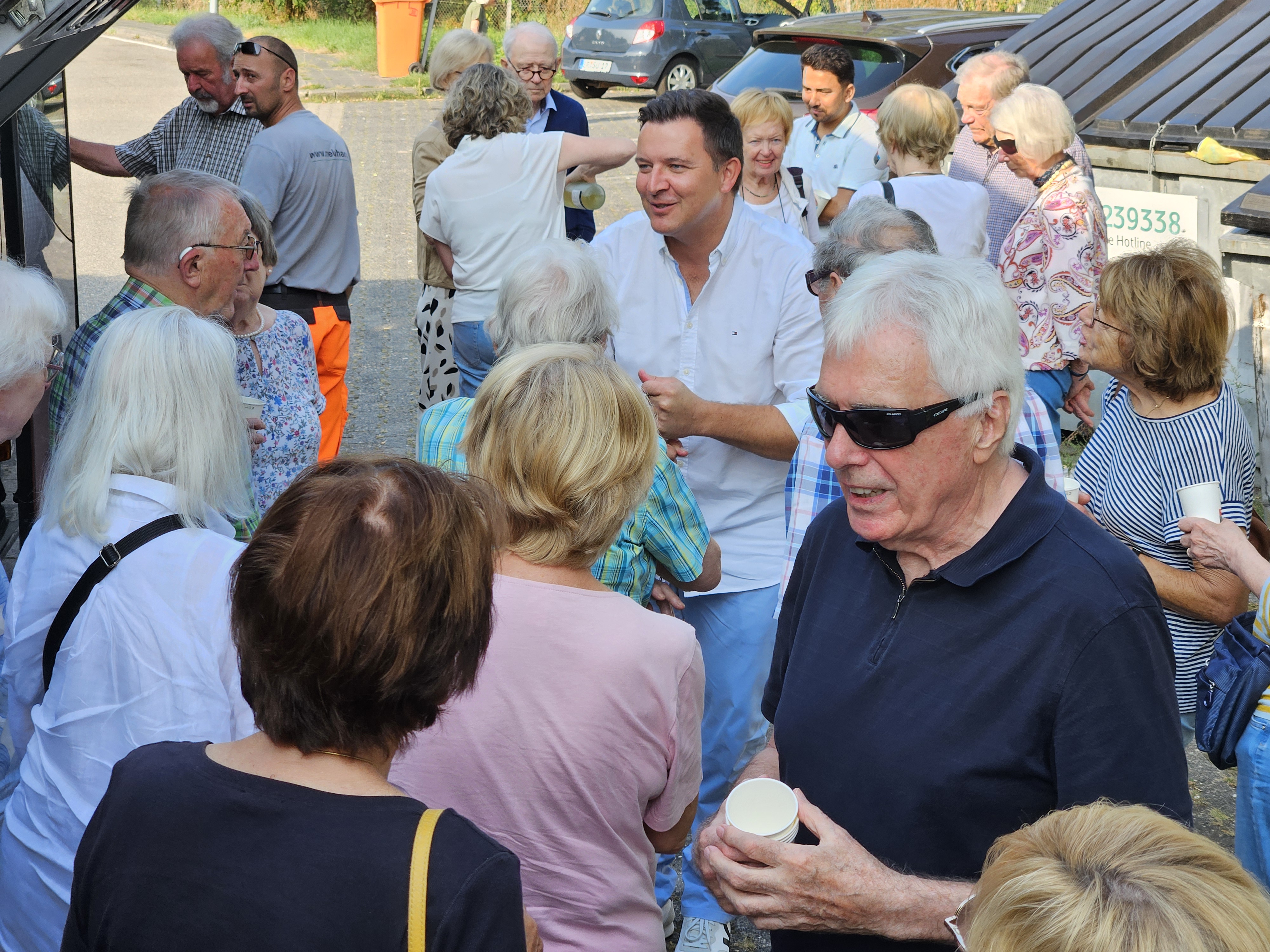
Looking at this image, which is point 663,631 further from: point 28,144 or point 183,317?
point 28,144

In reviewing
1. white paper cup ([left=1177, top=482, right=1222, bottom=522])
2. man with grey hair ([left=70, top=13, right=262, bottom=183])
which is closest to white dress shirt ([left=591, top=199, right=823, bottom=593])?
white paper cup ([left=1177, top=482, right=1222, bottom=522])

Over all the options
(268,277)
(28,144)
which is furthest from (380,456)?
(268,277)

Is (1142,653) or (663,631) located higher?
(1142,653)

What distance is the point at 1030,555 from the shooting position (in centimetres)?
181

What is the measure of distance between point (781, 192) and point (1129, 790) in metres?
4.67

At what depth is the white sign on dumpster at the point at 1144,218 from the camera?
609 cm

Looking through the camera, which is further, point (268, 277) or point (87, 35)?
point (268, 277)

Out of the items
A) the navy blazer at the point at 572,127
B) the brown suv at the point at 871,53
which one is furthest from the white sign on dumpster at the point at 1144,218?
the brown suv at the point at 871,53

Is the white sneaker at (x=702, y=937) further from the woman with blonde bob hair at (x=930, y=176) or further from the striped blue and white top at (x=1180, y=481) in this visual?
the woman with blonde bob hair at (x=930, y=176)

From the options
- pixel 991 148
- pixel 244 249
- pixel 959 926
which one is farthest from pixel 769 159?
pixel 959 926

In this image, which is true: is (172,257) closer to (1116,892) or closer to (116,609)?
(116,609)

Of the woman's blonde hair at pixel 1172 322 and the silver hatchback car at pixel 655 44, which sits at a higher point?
the silver hatchback car at pixel 655 44

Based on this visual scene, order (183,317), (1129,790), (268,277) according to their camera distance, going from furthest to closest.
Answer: (268,277), (183,317), (1129,790)

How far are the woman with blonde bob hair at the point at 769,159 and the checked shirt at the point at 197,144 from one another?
92.7 inches
